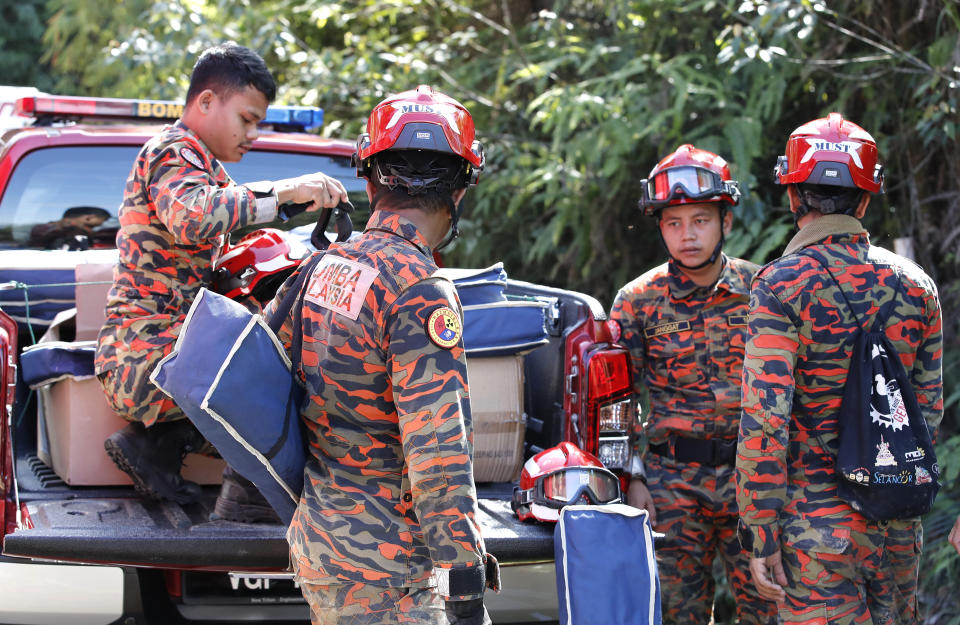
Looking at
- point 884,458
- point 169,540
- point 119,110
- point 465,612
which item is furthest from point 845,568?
point 119,110

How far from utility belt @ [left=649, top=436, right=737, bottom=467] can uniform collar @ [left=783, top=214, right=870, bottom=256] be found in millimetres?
888

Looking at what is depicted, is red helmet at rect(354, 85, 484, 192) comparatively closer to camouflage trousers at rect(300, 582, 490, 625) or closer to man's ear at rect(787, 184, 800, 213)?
camouflage trousers at rect(300, 582, 490, 625)

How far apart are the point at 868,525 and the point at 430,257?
1617 mm

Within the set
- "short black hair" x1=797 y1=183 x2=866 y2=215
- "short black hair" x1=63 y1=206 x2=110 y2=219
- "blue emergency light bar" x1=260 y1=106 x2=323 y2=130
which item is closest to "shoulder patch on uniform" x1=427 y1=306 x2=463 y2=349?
"short black hair" x1=797 y1=183 x2=866 y2=215

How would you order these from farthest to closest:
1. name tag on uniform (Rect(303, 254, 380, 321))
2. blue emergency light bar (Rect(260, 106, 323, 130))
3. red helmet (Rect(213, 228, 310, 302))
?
blue emergency light bar (Rect(260, 106, 323, 130)), red helmet (Rect(213, 228, 310, 302)), name tag on uniform (Rect(303, 254, 380, 321))

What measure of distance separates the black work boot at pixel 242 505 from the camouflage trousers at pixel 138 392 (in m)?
0.34

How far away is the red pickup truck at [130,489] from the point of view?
10.1ft

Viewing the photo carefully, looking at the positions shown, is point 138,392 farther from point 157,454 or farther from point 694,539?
point 694,539

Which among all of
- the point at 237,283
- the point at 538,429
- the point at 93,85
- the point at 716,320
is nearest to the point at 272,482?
the point at 237,283

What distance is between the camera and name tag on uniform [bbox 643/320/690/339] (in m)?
3.99

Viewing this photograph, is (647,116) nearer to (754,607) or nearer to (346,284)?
(754,607)

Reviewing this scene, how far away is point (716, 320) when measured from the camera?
13.1 feet

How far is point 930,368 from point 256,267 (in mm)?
2238

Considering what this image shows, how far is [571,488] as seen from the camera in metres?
3.21
